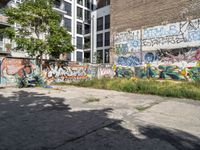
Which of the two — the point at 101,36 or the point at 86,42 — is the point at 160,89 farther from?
the point at 86,42

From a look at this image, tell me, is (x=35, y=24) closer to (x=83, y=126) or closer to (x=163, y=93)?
(x=163, y=93)

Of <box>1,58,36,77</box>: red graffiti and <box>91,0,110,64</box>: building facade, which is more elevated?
<box>91,0,110,64</box>: building facade

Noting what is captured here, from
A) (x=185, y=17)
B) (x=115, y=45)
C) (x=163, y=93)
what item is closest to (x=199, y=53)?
(x=185, y=17)

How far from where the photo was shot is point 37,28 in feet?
47.5

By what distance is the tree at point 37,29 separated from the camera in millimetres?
13336

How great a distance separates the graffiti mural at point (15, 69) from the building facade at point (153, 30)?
1177 centimetres

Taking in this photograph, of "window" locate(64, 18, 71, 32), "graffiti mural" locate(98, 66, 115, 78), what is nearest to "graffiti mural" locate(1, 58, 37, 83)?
"graffiti mural" locate(98, 66, 115, 78)

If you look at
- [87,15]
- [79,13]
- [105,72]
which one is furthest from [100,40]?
[105,72]

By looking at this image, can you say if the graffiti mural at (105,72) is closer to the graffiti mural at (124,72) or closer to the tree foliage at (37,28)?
the graffiti mural at (124,72)

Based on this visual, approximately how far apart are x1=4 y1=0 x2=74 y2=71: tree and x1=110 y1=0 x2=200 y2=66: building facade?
31.7 feet

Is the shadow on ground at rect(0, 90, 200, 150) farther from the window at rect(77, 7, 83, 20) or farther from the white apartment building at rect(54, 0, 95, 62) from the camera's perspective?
the window at rect(77, 7, 83, 20)

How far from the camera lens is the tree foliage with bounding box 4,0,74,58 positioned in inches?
525

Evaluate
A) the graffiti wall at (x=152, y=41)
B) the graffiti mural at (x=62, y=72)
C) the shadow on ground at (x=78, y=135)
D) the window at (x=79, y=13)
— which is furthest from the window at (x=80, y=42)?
the shadow on ground at (x=78, y=135)

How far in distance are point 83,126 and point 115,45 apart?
20151 mm
